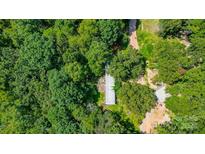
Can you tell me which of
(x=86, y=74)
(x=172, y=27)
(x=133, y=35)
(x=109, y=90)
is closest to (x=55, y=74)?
(x=86, y=74)

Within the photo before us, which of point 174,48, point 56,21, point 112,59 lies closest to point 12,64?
point 56,21

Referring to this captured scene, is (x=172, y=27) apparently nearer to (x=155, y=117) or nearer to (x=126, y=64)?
(x=126, y=64)

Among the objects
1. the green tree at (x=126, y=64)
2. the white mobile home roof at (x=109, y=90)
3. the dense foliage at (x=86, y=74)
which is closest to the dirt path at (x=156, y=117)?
the dense foliage at (x=86, y=74)

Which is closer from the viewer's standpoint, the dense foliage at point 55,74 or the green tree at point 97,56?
the dense foliage at point 55,74

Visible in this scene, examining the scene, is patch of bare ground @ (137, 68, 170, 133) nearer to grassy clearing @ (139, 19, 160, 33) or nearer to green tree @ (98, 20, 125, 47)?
Answer: grassy clearing @ (139, 19, 160, 33)

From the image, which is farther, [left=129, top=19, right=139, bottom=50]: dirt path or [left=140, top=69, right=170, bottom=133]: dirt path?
[left=129, top=19, right=139, bottom=50]: dirt path

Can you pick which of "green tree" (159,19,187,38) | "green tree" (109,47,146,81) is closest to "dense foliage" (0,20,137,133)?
"green tree" (109,47,146,81)

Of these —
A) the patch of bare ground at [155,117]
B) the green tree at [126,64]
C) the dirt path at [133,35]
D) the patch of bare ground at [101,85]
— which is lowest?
the patch of bare ground at [155,117]

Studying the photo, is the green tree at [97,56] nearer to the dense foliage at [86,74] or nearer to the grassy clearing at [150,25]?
the dense foliage at [86,74]

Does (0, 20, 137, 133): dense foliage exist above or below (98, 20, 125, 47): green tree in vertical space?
below

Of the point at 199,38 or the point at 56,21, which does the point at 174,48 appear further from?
the point at 56,21

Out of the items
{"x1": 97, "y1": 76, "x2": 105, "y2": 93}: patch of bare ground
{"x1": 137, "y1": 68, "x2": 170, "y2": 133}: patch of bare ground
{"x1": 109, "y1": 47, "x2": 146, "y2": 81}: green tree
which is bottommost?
{"x1": 137, "y1": 68, "x2": 170, "y2": 133}: patch of bare ground
